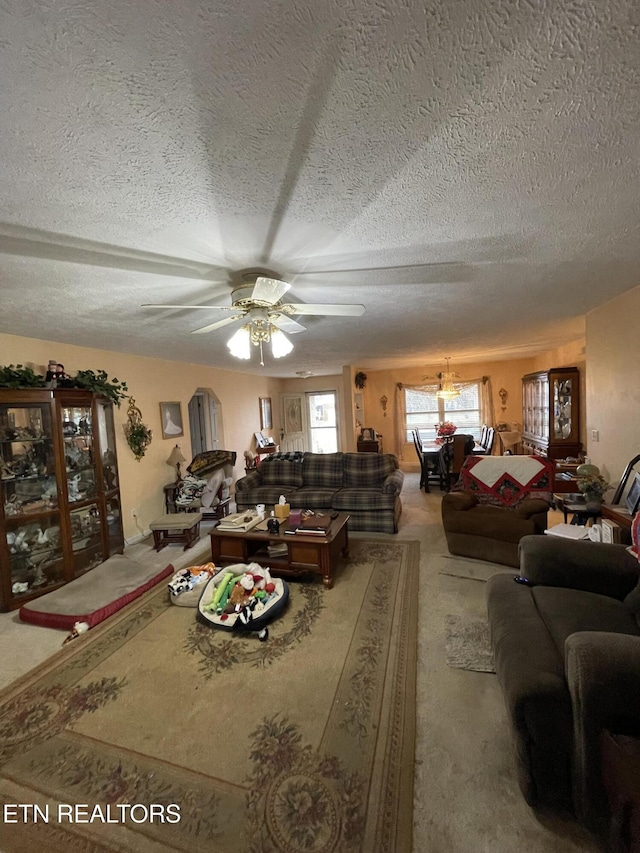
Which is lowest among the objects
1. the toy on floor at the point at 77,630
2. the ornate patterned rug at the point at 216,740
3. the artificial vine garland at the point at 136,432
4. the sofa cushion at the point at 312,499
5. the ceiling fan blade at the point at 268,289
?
the ornate patterned rug at the point at 216,740

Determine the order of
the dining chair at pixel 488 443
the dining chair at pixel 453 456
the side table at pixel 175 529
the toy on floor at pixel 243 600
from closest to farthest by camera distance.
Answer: the toy on floor at pixel 243 600 → the side table at pixel 175 529 → the dining chair at pixel 453 456 → the dining chair at pixel 488 443

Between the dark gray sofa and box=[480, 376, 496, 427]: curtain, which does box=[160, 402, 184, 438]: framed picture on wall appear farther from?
box=[480, 376, 496, 427]: curtain

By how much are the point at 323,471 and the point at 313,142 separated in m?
4.03

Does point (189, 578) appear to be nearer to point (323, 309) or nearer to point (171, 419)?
point (323, 309)

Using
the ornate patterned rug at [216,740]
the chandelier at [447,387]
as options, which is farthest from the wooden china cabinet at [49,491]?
the chandelier at [447,387]

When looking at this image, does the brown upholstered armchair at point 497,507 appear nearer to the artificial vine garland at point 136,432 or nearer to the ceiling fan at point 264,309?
the ceiling fan at point 264,309

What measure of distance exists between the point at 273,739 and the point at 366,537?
241cm

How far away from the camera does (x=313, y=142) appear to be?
3.34ft

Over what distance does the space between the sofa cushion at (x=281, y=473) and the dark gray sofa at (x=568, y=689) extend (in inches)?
134

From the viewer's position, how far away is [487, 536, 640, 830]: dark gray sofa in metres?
1.08

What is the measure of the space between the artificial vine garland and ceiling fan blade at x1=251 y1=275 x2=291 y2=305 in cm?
304

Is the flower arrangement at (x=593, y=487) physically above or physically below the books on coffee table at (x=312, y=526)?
above

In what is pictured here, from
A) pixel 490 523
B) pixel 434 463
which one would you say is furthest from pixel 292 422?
pixel 490 523

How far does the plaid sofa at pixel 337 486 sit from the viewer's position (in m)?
4.00
